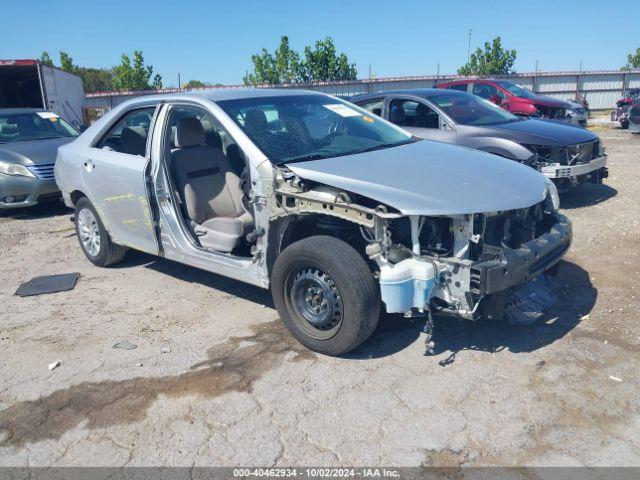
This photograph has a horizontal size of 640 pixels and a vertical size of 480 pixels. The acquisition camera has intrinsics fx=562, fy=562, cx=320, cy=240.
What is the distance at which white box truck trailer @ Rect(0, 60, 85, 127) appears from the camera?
1416 centimetres

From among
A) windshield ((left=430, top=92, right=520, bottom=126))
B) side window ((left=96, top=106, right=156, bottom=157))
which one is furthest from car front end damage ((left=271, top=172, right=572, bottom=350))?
windshield ((left=430, top=92, right=520, bottom=126))

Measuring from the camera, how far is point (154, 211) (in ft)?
16.3

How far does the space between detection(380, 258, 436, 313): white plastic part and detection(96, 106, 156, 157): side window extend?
2.78m

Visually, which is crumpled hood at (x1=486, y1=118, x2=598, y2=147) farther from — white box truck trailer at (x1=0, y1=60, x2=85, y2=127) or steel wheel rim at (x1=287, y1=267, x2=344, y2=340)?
white box truck trailer at (x1=0, y1=60, x2=85, y2=127)

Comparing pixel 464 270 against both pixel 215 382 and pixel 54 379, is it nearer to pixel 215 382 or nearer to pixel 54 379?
pixel 215 382

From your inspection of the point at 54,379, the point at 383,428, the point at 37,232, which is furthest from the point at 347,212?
the point at 37,232

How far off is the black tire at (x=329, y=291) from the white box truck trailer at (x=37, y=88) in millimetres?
12779

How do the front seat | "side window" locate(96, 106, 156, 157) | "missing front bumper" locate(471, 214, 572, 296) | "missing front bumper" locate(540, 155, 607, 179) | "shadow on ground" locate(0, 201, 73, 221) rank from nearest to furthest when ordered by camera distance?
"missing front bumper" locate(471, 214, 572, 296)
the front seat
"side window" locate(96, 106, 156, 157)
"missing front bumper" locate(540, 155, 607, 179)
"shadow on ground" locate(0, 201, 73, 221)

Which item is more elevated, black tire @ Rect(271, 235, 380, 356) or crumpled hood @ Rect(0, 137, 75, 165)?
crumpled hood @ Rect(0, 137, 75, 165)

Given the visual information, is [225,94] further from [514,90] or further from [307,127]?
[514,90]

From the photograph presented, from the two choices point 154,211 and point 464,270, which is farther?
point 154,211

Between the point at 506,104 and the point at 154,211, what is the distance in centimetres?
1211

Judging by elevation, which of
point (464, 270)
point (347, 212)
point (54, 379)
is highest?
point (347, 212)

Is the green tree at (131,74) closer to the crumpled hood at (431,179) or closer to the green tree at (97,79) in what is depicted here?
the green tree at (97,79)
